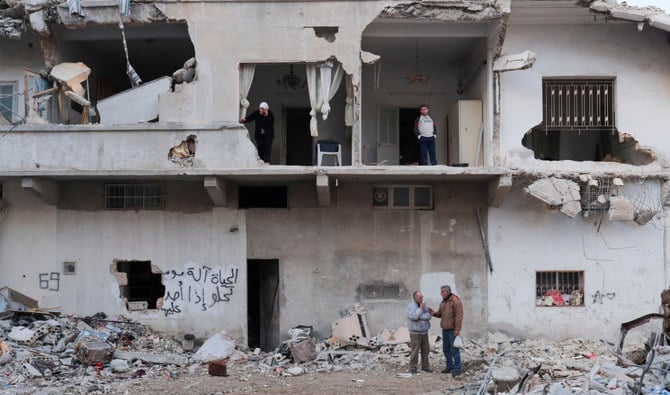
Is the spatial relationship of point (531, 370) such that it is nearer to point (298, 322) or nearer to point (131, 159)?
point (298, 322)

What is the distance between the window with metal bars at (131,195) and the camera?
17.0m

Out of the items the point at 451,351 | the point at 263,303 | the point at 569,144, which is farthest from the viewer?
the point at 569,144

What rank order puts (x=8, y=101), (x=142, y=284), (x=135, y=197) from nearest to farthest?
(x=135, y=197), (x=8, y=101), (x=142, y=284)

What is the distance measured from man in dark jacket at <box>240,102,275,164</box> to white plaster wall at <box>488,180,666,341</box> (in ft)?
16.2

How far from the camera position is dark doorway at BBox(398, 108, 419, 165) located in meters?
18.4

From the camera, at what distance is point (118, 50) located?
58.9ft

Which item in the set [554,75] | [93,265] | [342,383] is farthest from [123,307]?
[554,75]

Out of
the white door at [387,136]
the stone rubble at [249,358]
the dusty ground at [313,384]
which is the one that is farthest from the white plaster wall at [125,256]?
the white door at [387,136]

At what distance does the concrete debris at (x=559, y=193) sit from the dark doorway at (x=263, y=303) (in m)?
5.74

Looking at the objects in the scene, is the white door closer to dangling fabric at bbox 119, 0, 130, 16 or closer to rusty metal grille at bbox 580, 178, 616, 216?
rusty metal grille at bbox 580, 178, 616, 216

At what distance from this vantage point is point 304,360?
1512cm

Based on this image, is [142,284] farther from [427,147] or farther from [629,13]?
[629,13]

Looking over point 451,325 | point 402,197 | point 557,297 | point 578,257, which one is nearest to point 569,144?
point 578,257

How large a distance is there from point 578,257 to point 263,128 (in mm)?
7196
